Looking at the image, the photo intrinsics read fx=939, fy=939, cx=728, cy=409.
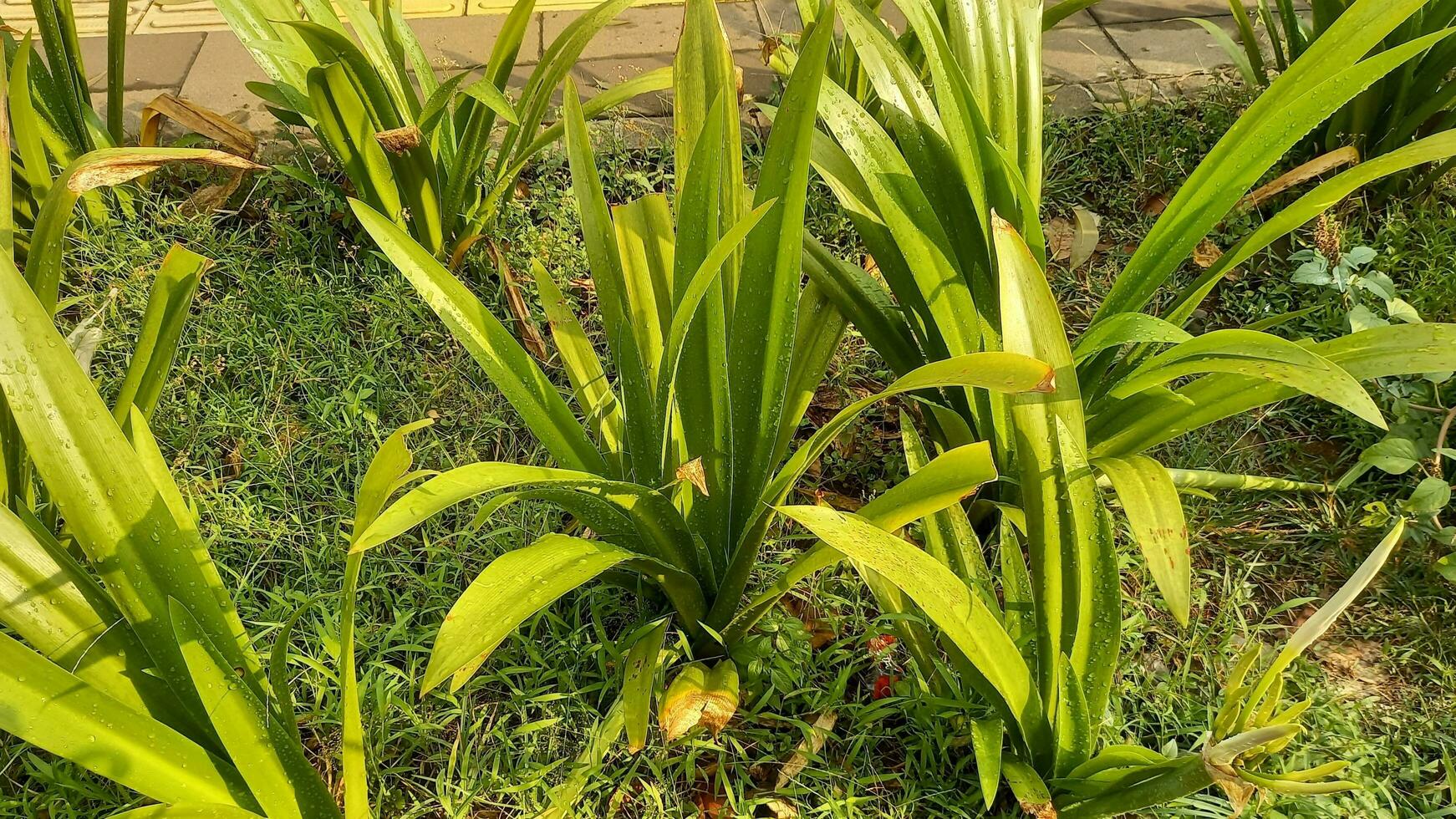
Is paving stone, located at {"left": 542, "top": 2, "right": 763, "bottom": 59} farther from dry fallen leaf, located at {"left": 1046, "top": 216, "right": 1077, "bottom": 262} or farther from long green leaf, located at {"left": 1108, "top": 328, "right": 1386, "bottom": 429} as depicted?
long green leaf, located at {"left": 1108, "top": 328, "right": 1386, "bottom": 429}

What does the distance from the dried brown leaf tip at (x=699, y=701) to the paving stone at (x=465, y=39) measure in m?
2.10

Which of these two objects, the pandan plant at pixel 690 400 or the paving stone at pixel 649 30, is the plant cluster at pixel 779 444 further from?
the paving stone at pixel 649 30

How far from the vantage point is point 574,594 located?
→ 1605 mm

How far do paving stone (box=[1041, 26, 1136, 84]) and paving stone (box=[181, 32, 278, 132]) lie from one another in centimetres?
223

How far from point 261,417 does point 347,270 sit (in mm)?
438

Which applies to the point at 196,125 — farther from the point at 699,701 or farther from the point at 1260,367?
the point at 1260,367

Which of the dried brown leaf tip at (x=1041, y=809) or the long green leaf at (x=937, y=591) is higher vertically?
the long green leaf at (x=937, y=591)

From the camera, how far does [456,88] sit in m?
1.88

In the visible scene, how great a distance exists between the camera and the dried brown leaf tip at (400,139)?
1795 mm

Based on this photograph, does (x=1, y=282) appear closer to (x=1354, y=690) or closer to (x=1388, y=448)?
(x=1354, y=690)

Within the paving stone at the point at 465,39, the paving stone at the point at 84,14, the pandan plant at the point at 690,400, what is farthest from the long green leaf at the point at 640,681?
the paving stone at the point at 84,14

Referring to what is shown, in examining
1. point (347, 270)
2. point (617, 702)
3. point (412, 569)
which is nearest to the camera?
point (617, 702)

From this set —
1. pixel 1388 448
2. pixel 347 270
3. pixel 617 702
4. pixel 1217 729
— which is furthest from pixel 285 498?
pixel 1388 448

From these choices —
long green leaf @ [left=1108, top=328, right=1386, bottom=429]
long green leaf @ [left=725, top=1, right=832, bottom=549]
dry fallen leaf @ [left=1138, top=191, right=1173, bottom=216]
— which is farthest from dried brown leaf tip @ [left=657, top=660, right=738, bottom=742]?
dry fallen leaf @ [left=1138, top=191, right=1173, bottom=216]
